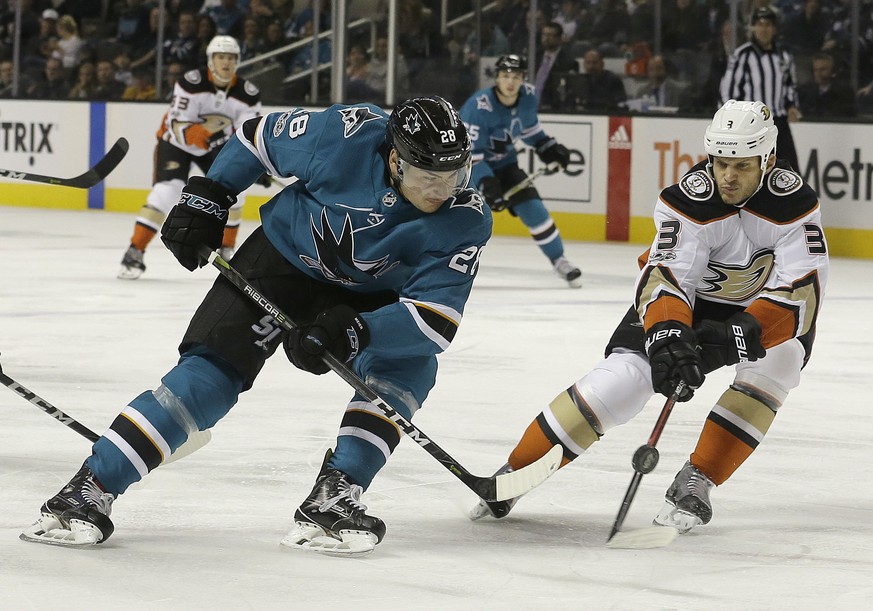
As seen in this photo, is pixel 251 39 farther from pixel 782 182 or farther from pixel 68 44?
pixel 782 182

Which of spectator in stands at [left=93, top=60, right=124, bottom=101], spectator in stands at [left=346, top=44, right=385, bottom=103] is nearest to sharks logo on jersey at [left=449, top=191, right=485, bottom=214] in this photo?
spectator in stands at [left=346, top=44, right=385, bottom=103]

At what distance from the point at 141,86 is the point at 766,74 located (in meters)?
4.91

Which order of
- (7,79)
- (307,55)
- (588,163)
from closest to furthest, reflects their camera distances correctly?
1. (588,163)
2. (307,55)
3. (7,79)

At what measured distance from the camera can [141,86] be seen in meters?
11.4

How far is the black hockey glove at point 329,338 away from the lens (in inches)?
103

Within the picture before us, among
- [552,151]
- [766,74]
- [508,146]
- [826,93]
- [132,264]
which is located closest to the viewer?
[132,264]

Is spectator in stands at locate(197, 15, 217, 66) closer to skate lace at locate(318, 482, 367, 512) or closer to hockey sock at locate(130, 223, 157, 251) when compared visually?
hockey sock at locate(130, 223, 157, 251)

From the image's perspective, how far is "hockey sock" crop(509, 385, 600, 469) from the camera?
294 cm

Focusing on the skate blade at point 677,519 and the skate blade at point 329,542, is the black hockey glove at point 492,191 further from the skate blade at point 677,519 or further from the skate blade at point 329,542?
the skate blade at point 329,542

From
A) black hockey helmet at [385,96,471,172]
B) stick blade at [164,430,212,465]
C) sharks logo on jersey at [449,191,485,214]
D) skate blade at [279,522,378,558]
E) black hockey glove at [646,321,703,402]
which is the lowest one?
skate blade at [279,522,378,558]

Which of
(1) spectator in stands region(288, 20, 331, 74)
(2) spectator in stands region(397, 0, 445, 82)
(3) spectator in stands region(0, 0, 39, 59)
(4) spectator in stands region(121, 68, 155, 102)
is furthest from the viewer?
(3) spectator in stands region(0, 0, 39, 59)

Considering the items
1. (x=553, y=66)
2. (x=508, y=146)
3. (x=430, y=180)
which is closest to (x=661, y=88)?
(x=553, y=66)

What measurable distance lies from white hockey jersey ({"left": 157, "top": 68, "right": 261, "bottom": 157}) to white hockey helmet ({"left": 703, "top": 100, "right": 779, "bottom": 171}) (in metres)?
4.73

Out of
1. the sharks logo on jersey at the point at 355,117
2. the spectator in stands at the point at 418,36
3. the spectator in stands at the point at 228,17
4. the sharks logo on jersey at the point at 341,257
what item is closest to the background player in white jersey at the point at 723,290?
the sharks logo on jersey at the point at 341,257
